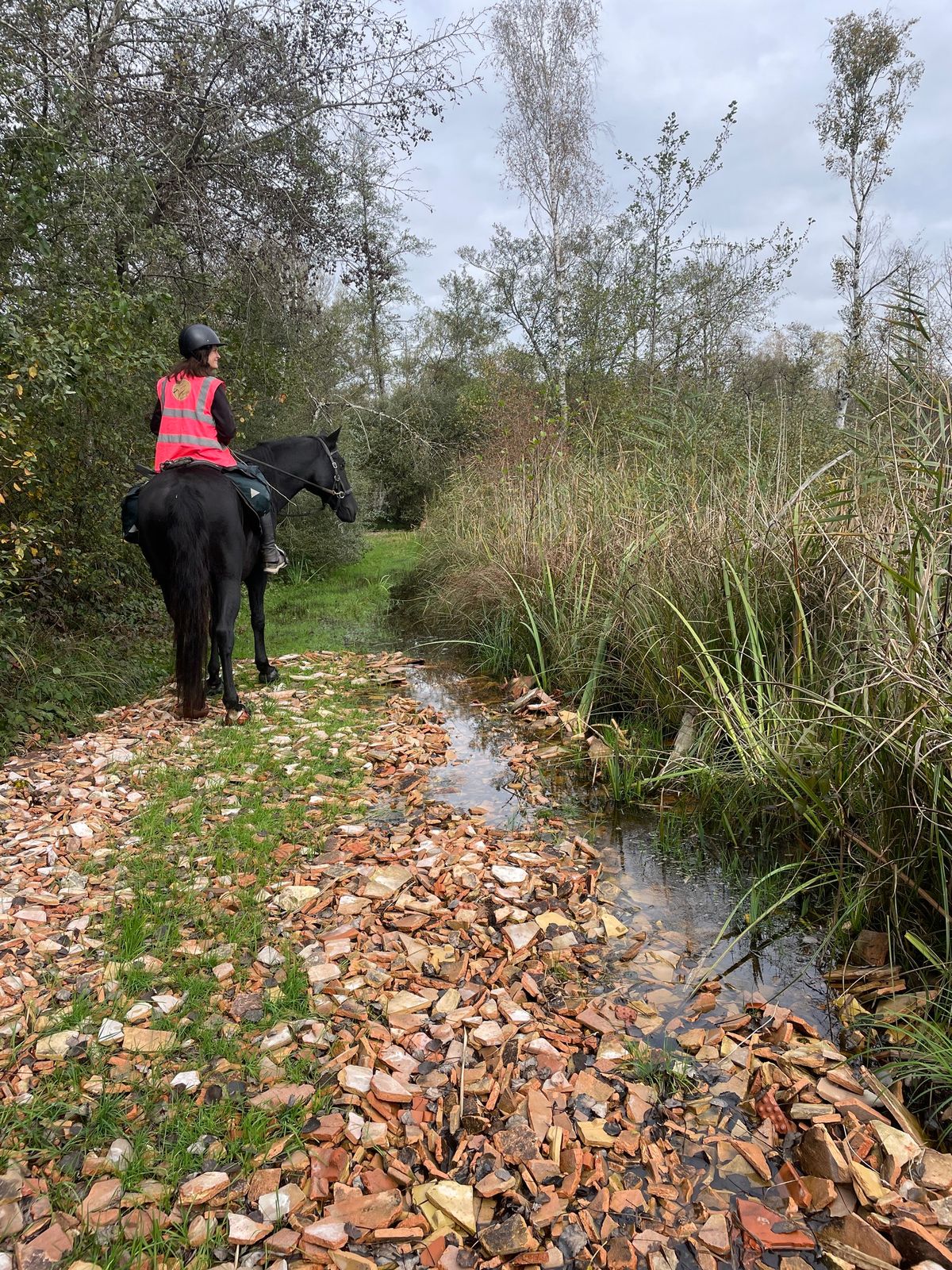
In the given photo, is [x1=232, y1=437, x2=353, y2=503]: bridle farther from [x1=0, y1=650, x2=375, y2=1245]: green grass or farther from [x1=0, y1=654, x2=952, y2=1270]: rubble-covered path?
[x1=0, y1=654, x2=952, y2=1270]: rubble-covered path

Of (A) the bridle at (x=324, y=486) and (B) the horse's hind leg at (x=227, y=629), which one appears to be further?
(A) the bridle at (x=324, y=486)

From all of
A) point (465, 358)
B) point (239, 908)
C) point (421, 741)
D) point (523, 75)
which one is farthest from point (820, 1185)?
point (465, 358)

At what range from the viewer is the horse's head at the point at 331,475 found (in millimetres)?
7969

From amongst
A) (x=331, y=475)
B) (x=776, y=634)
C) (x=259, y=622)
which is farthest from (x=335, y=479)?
(x=776, y=634)

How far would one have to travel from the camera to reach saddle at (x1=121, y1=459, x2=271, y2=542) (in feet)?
18.5

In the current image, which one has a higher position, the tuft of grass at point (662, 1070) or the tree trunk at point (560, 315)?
the tree trunk at point (560, 315)

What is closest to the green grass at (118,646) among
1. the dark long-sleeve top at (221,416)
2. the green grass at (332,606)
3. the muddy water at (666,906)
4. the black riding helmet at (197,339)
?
the green grass at (332,606)

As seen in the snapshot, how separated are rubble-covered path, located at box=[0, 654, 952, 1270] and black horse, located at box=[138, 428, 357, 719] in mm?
1689

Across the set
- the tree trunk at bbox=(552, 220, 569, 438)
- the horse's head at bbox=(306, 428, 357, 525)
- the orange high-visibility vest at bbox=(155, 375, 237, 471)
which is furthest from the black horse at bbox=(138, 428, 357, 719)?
the tree trunk at bbox=(552, 220, 569, 438)

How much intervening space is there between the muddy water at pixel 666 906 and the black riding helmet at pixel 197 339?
359cm

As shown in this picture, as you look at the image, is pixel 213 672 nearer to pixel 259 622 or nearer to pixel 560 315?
pixel 259 622

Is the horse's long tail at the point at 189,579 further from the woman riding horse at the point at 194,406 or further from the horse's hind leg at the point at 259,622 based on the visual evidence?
the horse's hind leg at the point at 259,622

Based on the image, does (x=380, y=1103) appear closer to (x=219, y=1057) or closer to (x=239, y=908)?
(x=219, y=1057)

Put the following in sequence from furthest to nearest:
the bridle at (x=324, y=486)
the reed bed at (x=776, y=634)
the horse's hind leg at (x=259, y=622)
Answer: the bridle at (x=324, y=486) → the horse's hind leg at (x=259, y=622) → the reed bed at (x=776, y=634)
